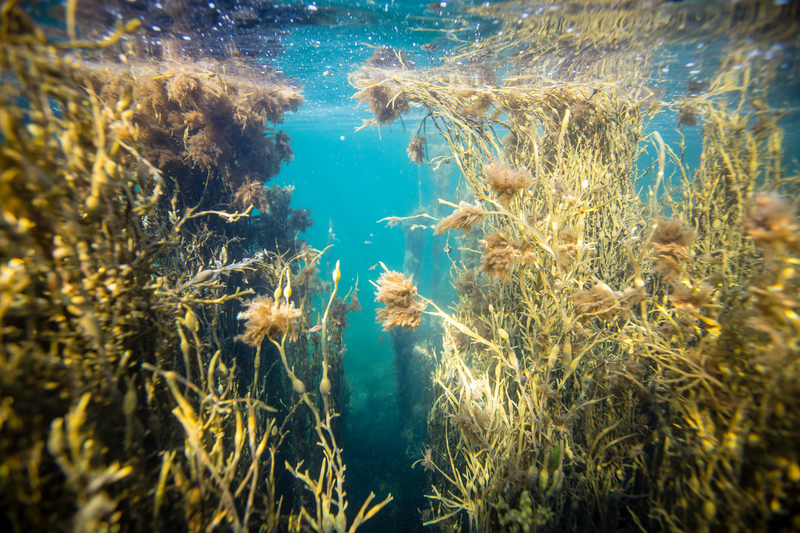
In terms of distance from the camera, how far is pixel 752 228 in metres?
1.59

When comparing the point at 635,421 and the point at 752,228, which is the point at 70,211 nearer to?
the point at 752,228

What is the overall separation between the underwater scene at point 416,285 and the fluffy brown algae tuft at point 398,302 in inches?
0.8

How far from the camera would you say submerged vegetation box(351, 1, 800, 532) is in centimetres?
173

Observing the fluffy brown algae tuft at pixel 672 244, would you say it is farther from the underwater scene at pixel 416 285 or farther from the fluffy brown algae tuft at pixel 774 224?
the fluffy brown algae tuft at pixel 774 224

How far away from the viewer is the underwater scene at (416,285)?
4.88 feet

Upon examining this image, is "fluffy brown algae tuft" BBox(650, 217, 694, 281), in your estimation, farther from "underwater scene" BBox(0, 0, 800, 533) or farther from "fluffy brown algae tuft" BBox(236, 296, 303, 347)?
"fluffy brown algae tuft" BBox(236, 296, 303, 347)

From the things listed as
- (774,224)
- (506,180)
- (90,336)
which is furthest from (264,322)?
(774,224)

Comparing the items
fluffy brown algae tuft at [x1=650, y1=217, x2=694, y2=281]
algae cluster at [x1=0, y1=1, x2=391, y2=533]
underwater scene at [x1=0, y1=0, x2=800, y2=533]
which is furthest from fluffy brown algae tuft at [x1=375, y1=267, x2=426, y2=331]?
fluffy brown algae tuft at [x1=650, y1=217, x2=694, y2=281]

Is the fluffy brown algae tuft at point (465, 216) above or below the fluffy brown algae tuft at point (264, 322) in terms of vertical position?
above

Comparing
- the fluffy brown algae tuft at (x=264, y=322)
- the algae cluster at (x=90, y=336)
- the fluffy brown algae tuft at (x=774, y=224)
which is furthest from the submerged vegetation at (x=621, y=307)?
the algae cluster at (x=90, y=336)

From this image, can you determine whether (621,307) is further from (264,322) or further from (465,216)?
(264,322)

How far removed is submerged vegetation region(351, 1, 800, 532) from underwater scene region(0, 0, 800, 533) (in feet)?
0.11

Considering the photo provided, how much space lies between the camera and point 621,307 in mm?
2201

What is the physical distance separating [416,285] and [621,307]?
328 cm
